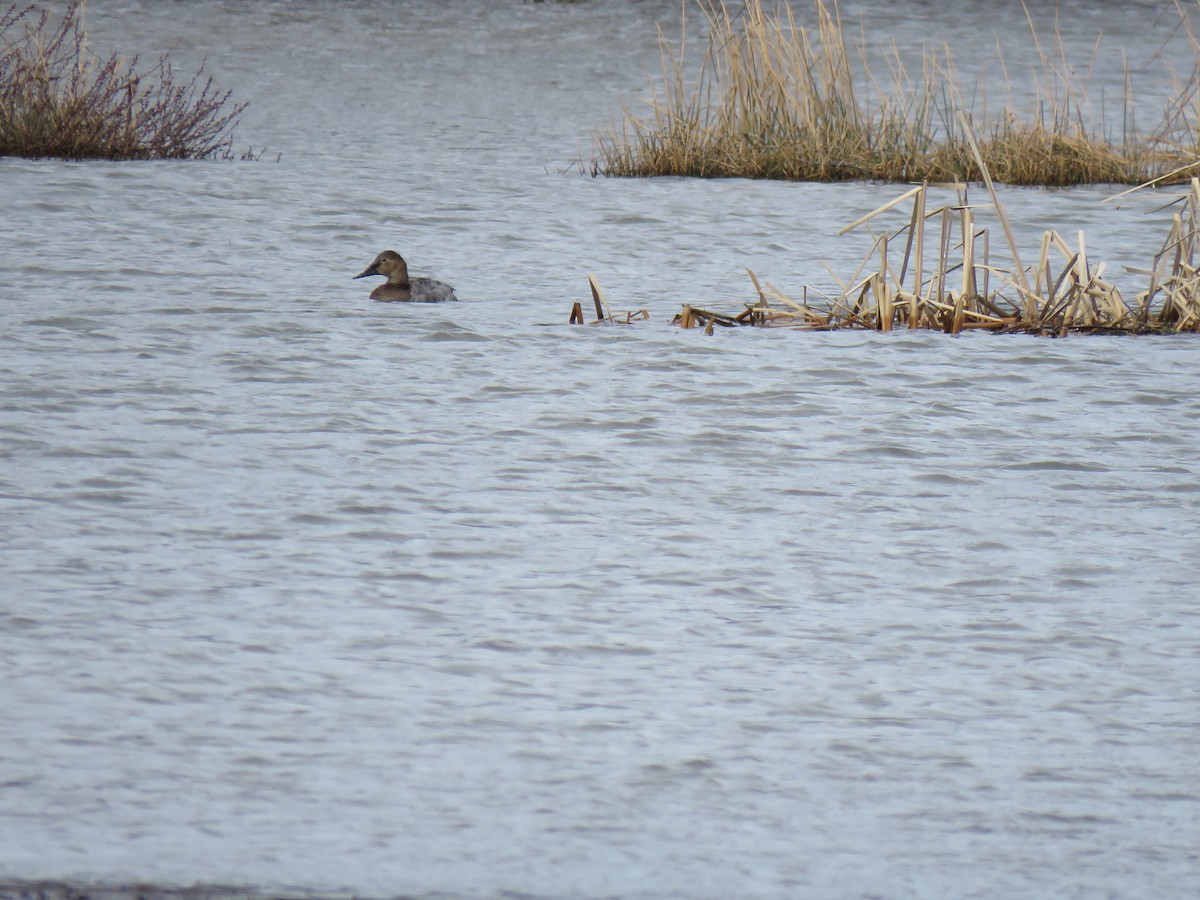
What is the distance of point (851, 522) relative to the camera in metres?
5.39

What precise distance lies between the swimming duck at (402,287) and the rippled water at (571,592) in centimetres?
20

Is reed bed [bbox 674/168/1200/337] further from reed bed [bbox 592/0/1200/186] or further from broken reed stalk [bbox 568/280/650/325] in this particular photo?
reed bed [bbox 592/0/1200/186]

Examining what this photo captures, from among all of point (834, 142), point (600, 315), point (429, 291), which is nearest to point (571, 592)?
point (600, 315)

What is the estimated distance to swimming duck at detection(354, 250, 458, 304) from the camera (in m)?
8.83

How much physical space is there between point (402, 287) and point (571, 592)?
14.6 feet

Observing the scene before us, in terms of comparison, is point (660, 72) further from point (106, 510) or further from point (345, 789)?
point (345, 789)

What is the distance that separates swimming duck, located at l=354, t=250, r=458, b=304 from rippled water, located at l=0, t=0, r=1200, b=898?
20 centimetres

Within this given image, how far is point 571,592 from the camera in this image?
15.2 ft

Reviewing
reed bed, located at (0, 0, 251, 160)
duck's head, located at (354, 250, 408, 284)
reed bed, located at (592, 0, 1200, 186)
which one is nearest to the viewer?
duck's head, located at (354, 250, 408, 284)

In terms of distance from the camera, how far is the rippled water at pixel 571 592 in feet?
10.6

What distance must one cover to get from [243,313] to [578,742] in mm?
5116

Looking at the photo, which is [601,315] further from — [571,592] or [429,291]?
[571,592]

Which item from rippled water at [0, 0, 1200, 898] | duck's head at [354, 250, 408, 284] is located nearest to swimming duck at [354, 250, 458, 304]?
duck's head at [354, 250, 408, 284]

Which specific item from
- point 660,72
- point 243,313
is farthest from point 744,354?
point 660,72
